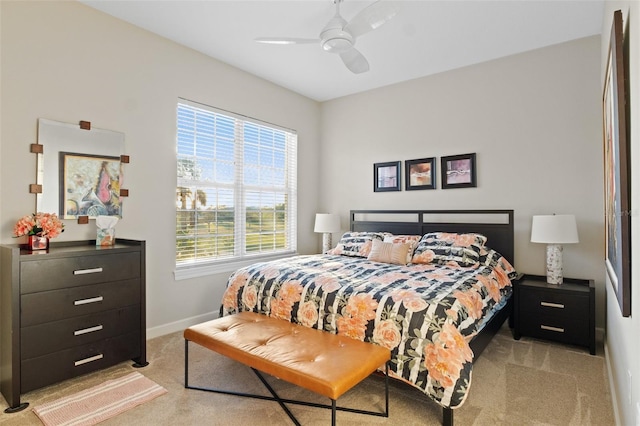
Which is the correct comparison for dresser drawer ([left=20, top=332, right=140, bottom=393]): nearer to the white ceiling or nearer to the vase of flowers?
the vase of flowers

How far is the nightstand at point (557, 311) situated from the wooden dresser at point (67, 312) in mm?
3361

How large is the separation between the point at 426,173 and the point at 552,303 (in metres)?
1.96

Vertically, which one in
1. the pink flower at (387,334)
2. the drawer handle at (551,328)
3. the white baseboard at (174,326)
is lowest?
the white baseboard at (174,326)

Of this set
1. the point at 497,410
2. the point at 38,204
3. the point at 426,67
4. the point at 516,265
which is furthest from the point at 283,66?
the point at 497,410

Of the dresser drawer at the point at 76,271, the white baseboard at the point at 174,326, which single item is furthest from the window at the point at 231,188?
the dresser drawer at the point at 76,271

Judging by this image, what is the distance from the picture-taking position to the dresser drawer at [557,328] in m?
2.98

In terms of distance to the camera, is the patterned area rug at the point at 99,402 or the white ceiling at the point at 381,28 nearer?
the patterned area rug at the point at 99,402

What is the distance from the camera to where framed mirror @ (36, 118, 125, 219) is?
2715 mm

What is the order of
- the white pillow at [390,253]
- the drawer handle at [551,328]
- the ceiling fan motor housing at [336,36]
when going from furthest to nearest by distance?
the white pillow at [390,253]
the drawer handle at [551,328]
the ceiling fan motor housing at [336,36]

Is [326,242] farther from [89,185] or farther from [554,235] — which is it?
[89,185]

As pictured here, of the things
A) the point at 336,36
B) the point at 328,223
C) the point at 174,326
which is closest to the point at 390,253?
the point at 328,223

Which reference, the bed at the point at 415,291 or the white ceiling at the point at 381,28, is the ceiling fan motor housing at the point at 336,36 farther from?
the bed at the point at 415,291

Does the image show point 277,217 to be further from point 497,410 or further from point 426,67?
point 497,410

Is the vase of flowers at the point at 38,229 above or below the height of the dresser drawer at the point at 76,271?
above
